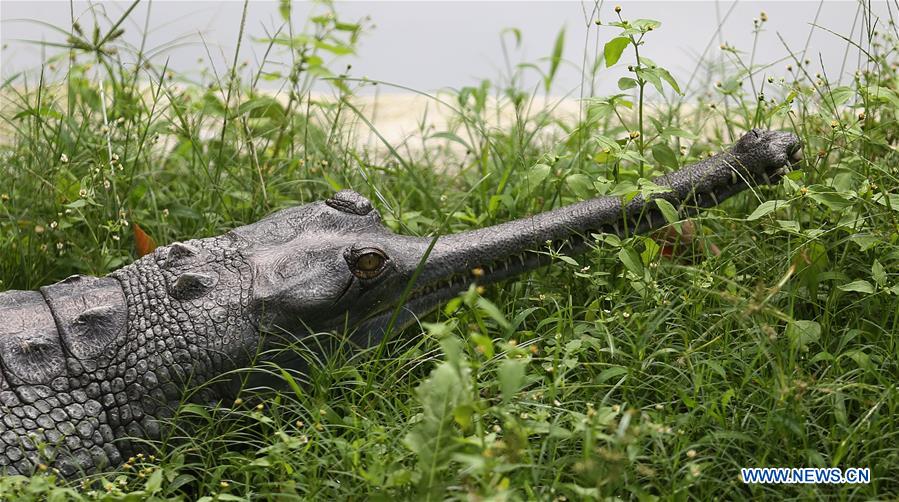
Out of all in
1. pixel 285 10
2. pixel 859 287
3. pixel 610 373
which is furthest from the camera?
pixel 285 10

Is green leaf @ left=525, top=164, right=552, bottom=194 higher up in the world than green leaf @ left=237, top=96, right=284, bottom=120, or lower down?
lower down

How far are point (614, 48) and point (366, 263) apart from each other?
1282 mm

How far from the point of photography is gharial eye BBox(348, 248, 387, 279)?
367 cm

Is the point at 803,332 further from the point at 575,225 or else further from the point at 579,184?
the point at 579,184

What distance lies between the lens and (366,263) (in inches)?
145

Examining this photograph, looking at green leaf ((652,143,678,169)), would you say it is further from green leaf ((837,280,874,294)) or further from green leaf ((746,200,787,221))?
green leaf ((837,280,874,294))

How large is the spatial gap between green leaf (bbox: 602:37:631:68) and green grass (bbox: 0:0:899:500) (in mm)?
12

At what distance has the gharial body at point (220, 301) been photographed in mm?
3557

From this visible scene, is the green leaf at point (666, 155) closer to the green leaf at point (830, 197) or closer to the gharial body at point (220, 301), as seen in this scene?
Result: the gharial body at point (220, 301)

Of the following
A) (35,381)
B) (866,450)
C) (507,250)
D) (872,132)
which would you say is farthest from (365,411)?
(872,132)

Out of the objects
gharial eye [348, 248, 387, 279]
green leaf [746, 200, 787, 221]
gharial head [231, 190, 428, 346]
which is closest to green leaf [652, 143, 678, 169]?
green leaf [746, 200, 787, 221]

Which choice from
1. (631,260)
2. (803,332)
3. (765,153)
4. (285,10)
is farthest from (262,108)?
(803,332)

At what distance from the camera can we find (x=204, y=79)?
646cm

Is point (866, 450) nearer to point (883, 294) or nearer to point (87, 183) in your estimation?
point (883, 294)
